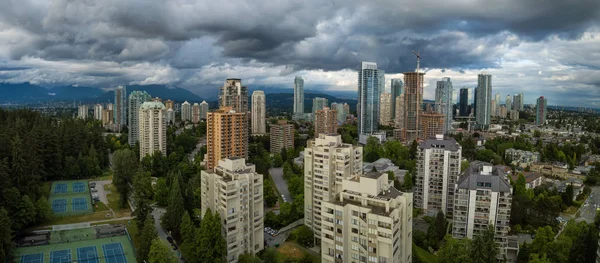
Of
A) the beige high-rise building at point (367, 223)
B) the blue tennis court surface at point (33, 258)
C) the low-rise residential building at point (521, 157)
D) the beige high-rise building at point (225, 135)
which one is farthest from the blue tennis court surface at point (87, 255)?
the low-rise residential building at point (521, 157)

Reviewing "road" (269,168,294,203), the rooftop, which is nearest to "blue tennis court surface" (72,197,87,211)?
"road" (269,168,294,203)

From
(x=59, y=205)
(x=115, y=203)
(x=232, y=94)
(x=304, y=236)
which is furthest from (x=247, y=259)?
(x=232, y=94)

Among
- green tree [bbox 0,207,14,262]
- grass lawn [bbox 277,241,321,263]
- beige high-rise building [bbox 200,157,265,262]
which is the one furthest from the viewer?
grass lawn [bbox 277,241,321,263]

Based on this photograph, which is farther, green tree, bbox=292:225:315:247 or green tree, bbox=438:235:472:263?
green tree, bbox=292:225:315:247

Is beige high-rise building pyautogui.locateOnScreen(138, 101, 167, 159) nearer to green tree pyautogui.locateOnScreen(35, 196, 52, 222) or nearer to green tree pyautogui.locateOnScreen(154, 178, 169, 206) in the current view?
green tree pyautogui.locateOnScreen(154, 178, 169, 206)

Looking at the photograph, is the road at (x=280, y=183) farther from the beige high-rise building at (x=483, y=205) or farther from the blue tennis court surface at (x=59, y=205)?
the blue tennis court surface at (x=59, y=205)

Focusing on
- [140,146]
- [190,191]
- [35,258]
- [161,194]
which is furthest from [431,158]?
[140,146]
